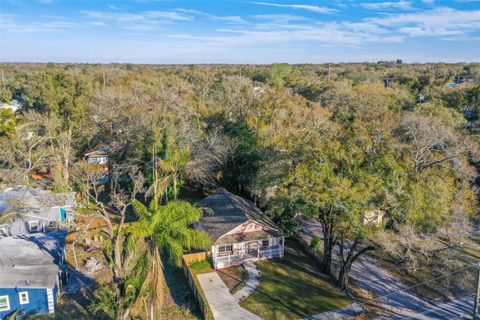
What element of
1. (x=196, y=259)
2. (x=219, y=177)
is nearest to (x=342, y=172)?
(x=196, y=259)

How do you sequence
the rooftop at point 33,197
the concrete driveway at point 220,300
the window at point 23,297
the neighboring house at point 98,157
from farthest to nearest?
the neighboring house at point 98,157 < the rooftop at point 33,197 < the concrete driveway at point 220,300 < the window at point 23,297

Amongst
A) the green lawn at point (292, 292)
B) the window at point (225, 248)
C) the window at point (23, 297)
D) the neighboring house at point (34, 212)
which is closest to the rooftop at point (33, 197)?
the neighboring house at point (34, 212)

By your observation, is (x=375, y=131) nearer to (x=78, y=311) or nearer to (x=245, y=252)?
(x=245, y=252)

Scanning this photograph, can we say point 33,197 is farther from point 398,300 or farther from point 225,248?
point 398,300

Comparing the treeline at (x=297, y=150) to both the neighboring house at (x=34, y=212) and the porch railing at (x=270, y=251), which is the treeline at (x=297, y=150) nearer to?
the neighboring house at (x=34, y=212)

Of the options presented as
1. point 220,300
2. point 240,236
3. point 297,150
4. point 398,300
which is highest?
point 297,150

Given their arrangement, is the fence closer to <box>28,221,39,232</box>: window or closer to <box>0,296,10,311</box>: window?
<box>0,296,10,311</box>: window

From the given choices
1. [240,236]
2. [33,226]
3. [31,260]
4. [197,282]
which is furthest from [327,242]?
[33,226]
